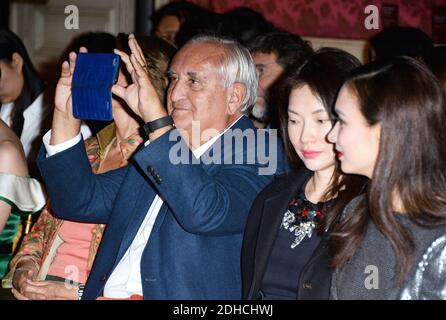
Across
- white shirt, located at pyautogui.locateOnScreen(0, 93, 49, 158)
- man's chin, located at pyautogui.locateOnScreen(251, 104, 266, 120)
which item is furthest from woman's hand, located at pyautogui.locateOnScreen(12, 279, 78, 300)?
white shirt, located at pyautogui.locateOnScreen(0, 93, 49, 158)

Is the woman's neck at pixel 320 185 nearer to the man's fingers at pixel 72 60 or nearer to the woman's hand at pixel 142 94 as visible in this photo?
the woman's hand at pixel 142 94

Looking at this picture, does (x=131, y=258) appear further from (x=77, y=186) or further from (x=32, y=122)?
(x=32, y=122)

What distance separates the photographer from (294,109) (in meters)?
1.92

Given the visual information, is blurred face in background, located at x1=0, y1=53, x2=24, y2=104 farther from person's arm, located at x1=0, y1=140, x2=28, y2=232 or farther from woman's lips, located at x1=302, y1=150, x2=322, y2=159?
woman's lips, located at x1=302, y1=150, x2=322, y2=159

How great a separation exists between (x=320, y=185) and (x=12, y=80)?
6.68ft

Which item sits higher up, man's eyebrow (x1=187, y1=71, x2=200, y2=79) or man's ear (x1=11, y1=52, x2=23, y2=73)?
man's eyebrow (x1=187, y1=71, x2=200, y2=79)

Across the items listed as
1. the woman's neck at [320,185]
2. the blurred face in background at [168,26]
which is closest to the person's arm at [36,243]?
the woman's neck at [320,185]

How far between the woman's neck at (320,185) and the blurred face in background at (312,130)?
1.1 inches

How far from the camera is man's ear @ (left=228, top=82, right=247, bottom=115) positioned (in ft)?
7.15

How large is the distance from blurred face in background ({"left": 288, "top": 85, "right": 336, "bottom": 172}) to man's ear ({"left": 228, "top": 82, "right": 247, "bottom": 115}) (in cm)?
30

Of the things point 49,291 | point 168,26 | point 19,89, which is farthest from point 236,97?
point 168,26

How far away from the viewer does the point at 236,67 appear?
2180 millimetres
